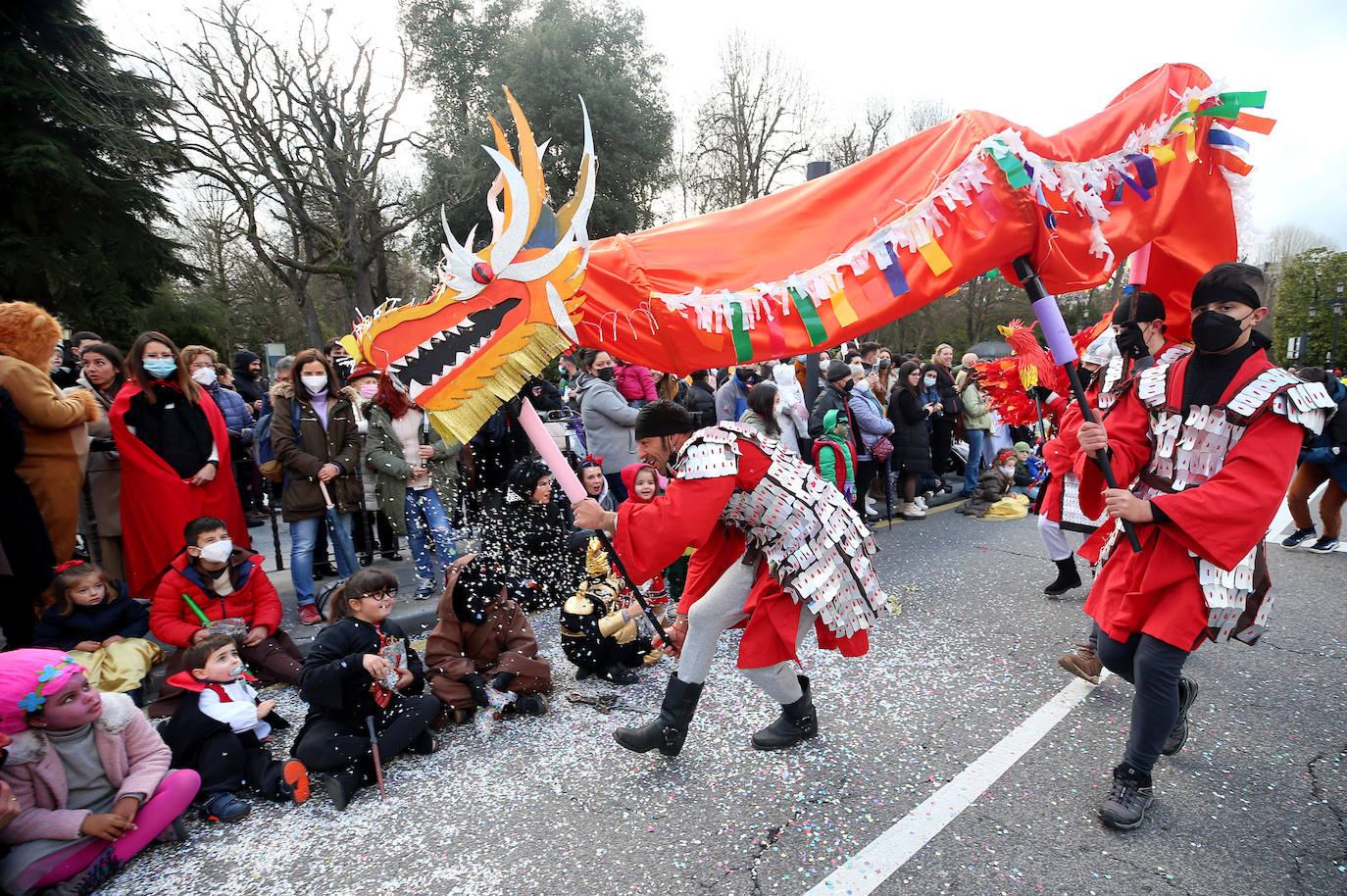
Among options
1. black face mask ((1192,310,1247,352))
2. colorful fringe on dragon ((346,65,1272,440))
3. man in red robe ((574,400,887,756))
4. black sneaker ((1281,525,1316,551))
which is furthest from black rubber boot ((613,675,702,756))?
black sneaker ((1281,525,1316,551))

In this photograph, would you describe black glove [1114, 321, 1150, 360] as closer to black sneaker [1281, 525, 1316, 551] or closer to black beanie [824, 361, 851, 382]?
black beanie [824, 361, 851, 382]

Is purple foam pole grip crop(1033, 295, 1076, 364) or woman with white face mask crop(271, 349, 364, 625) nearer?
purple foam pole grip crop(1033, 295, 1076, 364)

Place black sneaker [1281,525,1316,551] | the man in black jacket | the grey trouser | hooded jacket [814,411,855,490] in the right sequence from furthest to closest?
1. the man in black jacket
2. hooded jacket [814,411,855,490]
3. black sneaker [1281,525,1316,551]
4. the grey trouser

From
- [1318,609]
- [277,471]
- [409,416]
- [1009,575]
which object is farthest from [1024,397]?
[277,471]

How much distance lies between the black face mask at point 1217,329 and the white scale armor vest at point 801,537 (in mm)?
1408

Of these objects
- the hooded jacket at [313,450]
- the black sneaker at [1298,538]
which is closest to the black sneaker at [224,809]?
the hooded jacket at [313,450]

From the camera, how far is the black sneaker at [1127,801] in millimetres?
2363

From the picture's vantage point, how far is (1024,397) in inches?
225

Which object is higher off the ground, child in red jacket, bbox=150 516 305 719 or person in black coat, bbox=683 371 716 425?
person in black coat, bbox=683 371 716 425

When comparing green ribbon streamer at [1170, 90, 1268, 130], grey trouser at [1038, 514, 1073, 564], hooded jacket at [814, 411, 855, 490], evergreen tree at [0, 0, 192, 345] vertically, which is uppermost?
evergreen tree at [0, 0, 192, 345]

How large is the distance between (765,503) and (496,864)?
1606 mm

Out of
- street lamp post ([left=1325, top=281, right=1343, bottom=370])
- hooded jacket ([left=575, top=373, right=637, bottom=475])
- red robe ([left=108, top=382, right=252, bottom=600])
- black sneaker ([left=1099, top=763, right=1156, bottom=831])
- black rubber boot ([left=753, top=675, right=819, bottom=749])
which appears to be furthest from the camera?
street lamp post ([left=1325, top=281, right=1343, bottom=370])

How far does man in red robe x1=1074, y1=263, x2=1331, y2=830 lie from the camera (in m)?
2.22

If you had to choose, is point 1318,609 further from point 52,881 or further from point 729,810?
point 52,881
